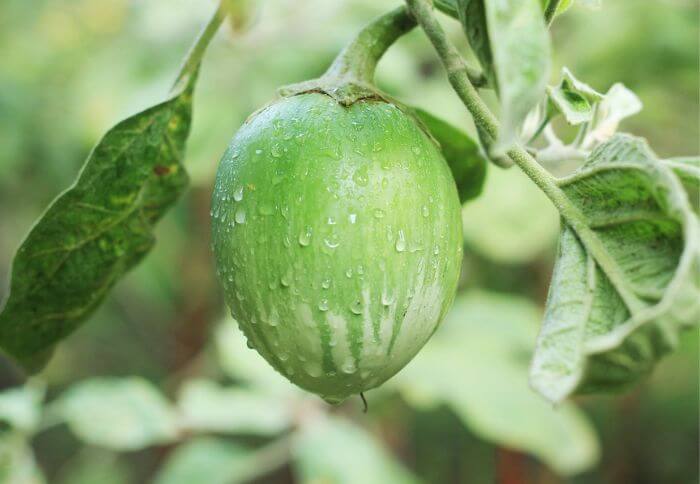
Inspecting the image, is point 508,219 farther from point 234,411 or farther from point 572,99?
point 572,99

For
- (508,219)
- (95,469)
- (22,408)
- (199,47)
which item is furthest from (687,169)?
(95,469)

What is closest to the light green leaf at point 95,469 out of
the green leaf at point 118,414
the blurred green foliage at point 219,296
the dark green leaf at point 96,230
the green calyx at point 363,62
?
the blurred green foliage at point 219,296

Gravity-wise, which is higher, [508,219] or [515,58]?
[515,58]

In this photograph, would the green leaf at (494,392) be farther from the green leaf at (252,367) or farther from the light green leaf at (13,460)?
the light green leaf at (13,460)

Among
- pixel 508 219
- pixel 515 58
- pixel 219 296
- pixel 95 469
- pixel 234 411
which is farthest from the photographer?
pixel 95 469

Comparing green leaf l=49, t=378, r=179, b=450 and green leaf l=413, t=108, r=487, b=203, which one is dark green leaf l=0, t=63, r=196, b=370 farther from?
green leaf l=49, t=378, r=179, b=450
